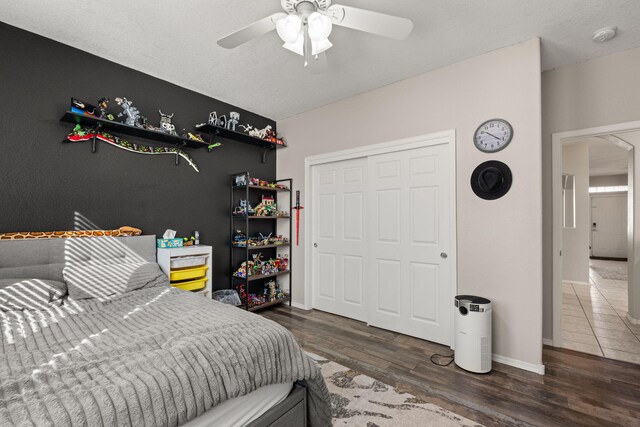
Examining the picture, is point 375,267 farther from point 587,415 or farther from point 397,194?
point 587,415

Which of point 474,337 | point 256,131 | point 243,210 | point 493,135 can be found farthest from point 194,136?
point 474,337

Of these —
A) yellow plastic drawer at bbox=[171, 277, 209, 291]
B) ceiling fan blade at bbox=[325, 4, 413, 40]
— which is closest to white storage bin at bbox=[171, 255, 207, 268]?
yellow plastic drawer at bbox=[171, 277, 209, 291]

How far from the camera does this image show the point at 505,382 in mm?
2143

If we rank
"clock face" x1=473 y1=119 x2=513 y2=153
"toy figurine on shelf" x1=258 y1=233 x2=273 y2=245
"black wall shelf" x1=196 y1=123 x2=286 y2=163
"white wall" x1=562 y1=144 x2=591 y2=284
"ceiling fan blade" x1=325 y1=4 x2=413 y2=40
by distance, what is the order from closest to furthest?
"ceiling fan blade" x1=325 y1=4 x2=413 y2=40 → "clock face" x1=473 y1=119 x2=513 y2=153 → "black wall shelf" x1=196 y1=123 x2=286 y2=163 → "toy figurine on shelf" x1=258 y1=233 x2=273 y2=245 → "white wall" x1=562 y1=144 x2=591 y2=284

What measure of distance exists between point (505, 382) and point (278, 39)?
10.7ft

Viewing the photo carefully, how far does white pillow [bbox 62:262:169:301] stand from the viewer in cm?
202

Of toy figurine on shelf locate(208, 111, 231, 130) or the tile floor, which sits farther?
toy figurine on shelf locate(208, 111, 231, 130)

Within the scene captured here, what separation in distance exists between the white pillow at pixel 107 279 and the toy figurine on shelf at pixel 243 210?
1.31 m

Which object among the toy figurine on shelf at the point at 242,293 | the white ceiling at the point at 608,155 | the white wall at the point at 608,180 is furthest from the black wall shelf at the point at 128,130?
the white wall at the point at 608,180

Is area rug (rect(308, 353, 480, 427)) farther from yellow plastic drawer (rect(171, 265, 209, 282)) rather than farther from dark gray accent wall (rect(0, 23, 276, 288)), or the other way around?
dark gray accent wall (rect(0, 23, 276, 288))

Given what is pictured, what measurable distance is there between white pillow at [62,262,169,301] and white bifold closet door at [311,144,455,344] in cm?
202

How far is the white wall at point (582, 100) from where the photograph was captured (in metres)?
2.45

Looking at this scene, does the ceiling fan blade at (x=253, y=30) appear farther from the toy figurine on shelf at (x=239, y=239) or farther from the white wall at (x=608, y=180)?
the white wall at (x=608, y=180)

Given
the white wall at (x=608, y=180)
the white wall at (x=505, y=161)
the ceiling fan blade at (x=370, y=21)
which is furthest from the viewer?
the white wall at (x=608, y=180)
